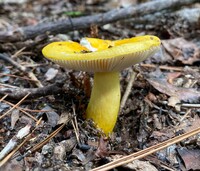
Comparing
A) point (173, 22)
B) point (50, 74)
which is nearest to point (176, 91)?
point (50, 74)

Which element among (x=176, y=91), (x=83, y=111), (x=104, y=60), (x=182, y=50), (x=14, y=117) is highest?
(x=104, y=60)

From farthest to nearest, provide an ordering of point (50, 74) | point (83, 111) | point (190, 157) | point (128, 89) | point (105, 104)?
point (50, 74)
point (128, 89)
point (83, 111)
point (105, 104)
point (190, 157)

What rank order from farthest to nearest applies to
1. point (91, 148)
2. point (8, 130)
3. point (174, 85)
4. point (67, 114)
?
point (174, 85), point (67, 114), point (8, 130), point (91, 148)

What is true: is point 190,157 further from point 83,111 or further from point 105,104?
point 83,111

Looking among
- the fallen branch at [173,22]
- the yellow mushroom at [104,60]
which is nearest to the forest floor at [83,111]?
the yellow mushroom at [104,60]

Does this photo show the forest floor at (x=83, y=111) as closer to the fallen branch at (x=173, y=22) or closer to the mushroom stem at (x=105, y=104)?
the mushroom stem at (x=105, y=104)

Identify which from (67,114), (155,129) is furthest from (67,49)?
(155,129)

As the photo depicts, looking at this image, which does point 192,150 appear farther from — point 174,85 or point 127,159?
point 174,85

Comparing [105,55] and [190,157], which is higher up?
[105,55]
